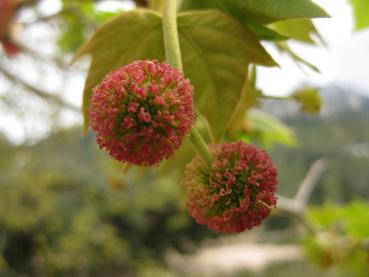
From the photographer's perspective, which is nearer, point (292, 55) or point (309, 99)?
point (292, 55)

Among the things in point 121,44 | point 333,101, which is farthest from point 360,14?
point 333,101

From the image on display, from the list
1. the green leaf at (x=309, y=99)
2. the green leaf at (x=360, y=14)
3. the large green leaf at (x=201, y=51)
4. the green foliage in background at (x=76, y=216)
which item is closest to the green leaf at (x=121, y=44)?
the large green leaf at (x=201, y=51)

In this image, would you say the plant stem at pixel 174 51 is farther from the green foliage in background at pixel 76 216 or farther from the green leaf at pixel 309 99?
the green foliage in background at pixel 76 216

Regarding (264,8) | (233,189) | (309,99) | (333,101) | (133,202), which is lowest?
(133,202)

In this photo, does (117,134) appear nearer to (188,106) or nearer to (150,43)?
(188,106)

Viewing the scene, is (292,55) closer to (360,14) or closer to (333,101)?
(360,14)

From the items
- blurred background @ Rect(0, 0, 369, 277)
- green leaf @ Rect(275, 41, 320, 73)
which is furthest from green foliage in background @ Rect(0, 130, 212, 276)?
green leaf @ Rect(275, 41, 320, 73)

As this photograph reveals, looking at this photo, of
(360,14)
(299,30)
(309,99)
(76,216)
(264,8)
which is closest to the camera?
(264,8)
